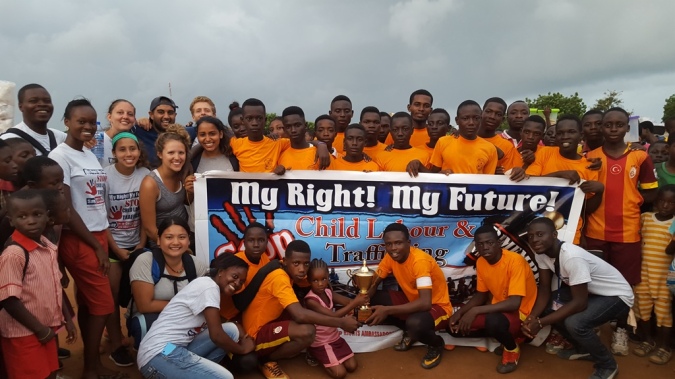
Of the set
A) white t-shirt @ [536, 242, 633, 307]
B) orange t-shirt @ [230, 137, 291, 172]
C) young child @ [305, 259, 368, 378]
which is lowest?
young child @ [305, 259, 368, 378]

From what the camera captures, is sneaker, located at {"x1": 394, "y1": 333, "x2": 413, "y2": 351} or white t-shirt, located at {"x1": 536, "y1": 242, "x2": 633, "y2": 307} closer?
white t-shirt, located at {"x1": 536, "y1": 242, "x2": 633, "y2": 307}

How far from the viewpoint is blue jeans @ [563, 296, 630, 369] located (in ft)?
13.3

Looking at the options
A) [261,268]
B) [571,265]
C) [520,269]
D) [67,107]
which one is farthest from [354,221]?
[67,107]

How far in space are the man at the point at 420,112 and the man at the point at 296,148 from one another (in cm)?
172

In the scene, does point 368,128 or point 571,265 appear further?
point 368,128

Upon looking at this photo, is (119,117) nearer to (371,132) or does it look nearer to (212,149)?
(212,149)

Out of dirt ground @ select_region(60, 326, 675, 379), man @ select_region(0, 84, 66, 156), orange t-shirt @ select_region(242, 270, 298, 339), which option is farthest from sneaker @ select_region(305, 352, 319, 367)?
man @ select_region(0, 84, 66, 156)

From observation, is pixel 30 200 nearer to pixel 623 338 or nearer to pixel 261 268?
pixel 261 268

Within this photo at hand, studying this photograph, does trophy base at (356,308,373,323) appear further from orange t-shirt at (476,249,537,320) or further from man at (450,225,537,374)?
orange t-shirt at (476,249,537,320)

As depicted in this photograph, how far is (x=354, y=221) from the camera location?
4789 millimetres

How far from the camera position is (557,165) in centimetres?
483

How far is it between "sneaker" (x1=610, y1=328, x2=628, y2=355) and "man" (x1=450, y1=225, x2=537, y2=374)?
0.95 metres

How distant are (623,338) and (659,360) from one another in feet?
1.08

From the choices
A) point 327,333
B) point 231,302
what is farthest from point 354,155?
point 231,302
